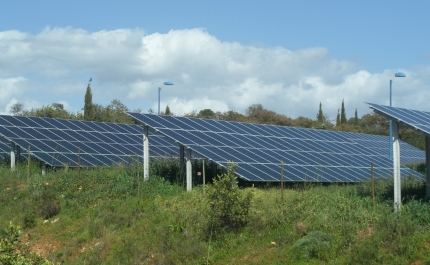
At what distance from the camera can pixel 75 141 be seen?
33.4m

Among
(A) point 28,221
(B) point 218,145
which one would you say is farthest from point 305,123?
(A) point 28,221

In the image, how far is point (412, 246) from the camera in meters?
16.2

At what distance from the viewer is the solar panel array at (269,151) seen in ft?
85.3

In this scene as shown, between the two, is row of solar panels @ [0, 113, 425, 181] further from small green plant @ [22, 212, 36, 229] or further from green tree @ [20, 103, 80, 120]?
green tree @ [20, 103, 80, 120]

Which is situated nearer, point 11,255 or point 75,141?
point 11,255

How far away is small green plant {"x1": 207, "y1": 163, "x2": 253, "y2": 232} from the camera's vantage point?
786 inches

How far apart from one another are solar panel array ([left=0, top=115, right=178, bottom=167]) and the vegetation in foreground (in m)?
3.25

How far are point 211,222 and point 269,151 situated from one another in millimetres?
9404

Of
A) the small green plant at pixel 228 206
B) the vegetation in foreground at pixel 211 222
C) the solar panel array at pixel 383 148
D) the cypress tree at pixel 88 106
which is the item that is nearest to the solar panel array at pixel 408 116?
the vegetation in foreground at pixel 211 222

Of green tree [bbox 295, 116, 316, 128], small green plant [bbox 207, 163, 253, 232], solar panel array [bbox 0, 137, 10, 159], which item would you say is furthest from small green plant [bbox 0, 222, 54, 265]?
green tree [bbox 295, 116, 316, 128]

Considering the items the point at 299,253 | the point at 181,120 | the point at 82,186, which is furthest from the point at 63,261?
the point at 181,120

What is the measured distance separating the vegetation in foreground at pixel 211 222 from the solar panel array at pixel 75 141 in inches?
128

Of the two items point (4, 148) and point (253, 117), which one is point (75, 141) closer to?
point (4, 148)

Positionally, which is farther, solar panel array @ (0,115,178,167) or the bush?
solar panel array @ (0,115,178,167)
